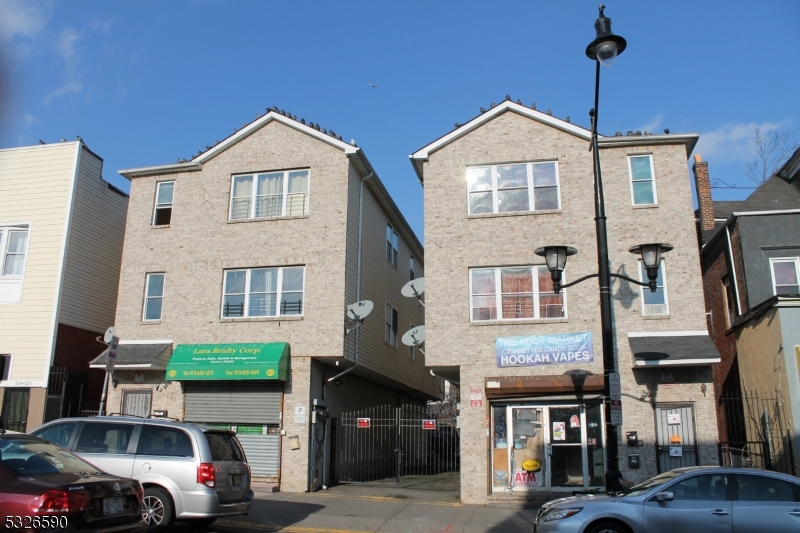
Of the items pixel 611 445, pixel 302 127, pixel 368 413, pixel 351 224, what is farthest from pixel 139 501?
pixel 368 413

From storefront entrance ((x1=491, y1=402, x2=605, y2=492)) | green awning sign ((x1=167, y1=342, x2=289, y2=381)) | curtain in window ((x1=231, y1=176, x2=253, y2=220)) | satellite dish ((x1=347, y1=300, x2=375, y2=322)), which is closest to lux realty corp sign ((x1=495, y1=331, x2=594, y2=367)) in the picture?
storefront entrance ((x1=491, y1=402, x2=605, y2=492))

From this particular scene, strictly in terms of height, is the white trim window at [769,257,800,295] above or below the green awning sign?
above

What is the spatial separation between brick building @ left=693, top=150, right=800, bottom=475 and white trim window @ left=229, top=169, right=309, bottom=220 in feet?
39.1

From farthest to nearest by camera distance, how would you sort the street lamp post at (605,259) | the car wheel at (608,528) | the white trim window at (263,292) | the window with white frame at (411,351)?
1. the window with white frame at (411,351)
2. the white trim window at (263,292)
3. the street lamp post at (605,259)
4. the car wheel at (608,528)

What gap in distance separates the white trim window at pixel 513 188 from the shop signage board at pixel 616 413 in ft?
26.8

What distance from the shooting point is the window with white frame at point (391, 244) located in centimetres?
2431

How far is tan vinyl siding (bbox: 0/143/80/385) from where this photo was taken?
19.9 meters

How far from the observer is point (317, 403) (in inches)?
718

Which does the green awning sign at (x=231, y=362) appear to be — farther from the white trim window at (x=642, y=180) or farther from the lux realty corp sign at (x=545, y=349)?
the white trim window at (x=642, y=180)

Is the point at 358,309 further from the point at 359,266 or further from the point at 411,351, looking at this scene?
the point at 411,351

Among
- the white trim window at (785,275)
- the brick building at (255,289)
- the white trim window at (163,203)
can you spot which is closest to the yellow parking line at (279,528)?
the brick building at (255,289)

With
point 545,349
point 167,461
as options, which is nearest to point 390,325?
point 545,349

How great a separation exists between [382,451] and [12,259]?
44.0ft

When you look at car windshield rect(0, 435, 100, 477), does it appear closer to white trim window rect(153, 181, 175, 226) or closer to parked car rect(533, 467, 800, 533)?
parked car rect(533, 467, 800, 533)
